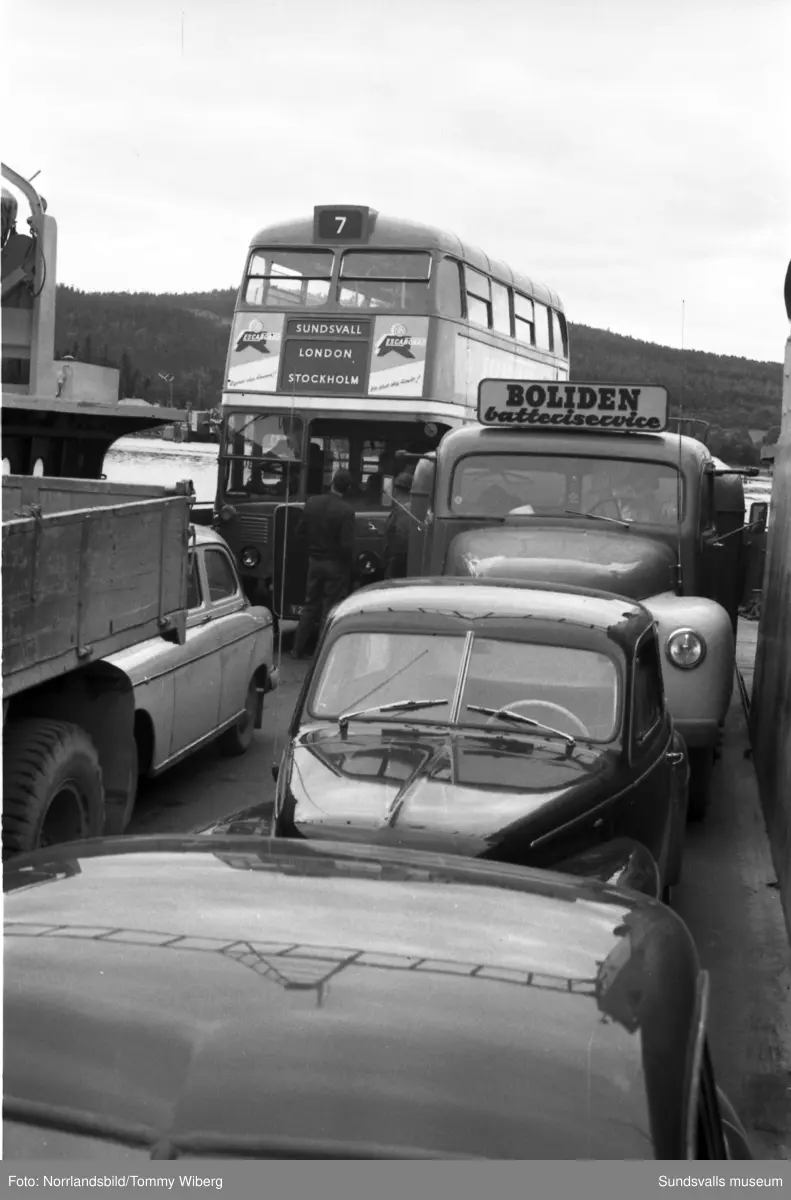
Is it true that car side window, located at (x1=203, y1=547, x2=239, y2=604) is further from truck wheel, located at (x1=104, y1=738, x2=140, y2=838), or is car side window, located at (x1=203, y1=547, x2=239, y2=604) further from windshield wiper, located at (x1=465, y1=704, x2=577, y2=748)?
windshield wiper, located at (x1=465, y1=704, x2=577, y2=748)

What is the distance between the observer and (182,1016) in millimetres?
1696

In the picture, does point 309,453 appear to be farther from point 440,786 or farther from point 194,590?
point 440,786

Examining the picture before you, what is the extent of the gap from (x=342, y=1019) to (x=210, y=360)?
1472cm

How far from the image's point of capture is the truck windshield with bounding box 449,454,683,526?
30.0 ft

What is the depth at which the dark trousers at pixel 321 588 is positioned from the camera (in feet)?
43.0

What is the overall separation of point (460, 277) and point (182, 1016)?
546 inches

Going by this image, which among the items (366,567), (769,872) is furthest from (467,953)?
(366,567)

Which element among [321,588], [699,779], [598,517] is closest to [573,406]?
[598,517]

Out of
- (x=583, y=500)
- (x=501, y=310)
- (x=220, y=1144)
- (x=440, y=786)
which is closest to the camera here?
(x=220, y=1144)

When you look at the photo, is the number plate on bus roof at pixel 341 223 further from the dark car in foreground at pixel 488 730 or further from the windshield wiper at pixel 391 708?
the windshield wiper at pixel 391 708

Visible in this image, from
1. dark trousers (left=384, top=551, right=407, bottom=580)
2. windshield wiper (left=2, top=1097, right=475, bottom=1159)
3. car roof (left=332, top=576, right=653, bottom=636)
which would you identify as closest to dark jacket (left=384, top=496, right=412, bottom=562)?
dark trousers (left=384, top=551, right=407, bottom=580)

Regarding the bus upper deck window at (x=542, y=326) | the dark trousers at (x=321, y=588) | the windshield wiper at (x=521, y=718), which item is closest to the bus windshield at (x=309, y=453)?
the dark trousers at (x=321, y=588)

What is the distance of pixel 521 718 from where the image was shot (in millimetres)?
4906

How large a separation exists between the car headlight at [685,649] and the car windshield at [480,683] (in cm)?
242
